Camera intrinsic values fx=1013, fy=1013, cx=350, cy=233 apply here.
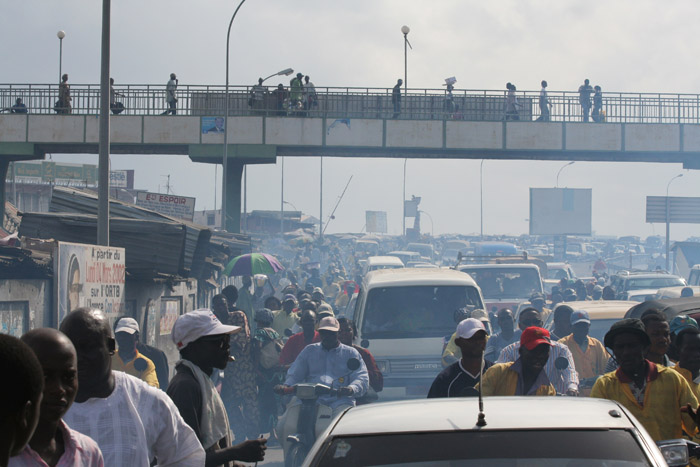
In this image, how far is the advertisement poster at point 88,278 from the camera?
10.4 metres

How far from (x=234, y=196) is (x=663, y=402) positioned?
30.3 metres

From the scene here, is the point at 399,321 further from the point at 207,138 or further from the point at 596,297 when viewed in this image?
the point at 207,138

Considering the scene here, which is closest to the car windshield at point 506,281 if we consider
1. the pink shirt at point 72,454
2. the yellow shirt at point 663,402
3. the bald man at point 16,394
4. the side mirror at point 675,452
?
the yellow shirt at point 663,402

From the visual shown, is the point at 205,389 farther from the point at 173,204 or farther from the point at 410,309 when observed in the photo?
the point at 173,204

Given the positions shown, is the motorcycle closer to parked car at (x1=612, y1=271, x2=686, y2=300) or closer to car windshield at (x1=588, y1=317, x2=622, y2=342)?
car windshield at (x1=588, y1=317, x2=622, y2=342)

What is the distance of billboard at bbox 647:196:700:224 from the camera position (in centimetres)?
6706

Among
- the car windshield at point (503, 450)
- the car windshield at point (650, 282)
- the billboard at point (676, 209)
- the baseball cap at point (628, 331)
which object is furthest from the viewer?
the billboard at point (676, 209)

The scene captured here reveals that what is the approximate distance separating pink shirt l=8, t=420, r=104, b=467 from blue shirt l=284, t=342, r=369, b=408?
631 centimetres

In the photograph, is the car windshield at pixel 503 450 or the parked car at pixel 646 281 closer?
the car windshield at pixel 503 450

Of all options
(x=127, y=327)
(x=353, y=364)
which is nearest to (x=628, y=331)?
(x=353, y=364)

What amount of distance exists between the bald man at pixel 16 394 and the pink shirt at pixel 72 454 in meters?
0.82

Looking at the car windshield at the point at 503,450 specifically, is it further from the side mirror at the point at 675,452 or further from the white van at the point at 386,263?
the white van at the point at 386,263

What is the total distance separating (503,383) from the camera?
21.8ft

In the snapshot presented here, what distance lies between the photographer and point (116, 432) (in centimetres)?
388
